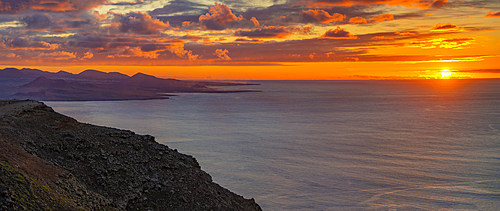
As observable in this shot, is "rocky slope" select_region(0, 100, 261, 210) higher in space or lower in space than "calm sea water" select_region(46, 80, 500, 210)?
higher

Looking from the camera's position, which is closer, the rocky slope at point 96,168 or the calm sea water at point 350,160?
the rocky slope at point 96,168

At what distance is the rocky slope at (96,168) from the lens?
57.4 ft

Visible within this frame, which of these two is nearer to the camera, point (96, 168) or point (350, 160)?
point (96, 168)

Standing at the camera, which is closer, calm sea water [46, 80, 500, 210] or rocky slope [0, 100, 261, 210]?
rocky slope [0, 100, 261, 210]

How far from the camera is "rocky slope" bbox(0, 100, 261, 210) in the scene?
57.4 ft

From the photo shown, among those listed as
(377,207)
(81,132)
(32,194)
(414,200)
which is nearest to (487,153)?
(414,200)

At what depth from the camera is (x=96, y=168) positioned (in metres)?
23.7

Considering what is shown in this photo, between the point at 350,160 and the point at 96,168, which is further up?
the point at 96,168

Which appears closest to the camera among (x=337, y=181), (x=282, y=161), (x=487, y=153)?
(x=337, y=181)

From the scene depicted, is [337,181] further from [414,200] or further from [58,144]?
[58,144]

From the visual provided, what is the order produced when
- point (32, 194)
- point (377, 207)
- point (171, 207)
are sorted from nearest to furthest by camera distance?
point (32, 194), point (171, 207), point (377, 207)

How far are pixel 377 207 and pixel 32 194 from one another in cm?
3149

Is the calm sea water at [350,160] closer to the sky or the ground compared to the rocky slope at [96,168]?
closer to the ground

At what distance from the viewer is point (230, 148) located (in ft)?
208
